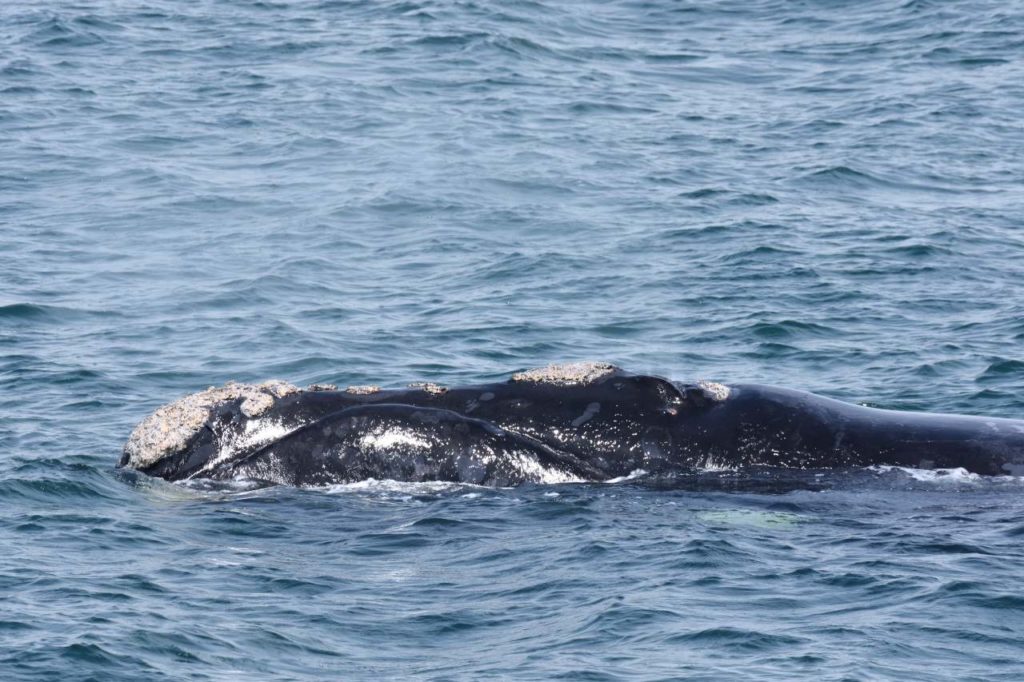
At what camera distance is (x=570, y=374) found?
15062 mm

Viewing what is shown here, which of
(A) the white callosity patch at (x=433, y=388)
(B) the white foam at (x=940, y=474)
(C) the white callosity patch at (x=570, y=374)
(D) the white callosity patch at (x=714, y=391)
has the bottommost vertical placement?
(B) the white foam at (x=940, y=474)

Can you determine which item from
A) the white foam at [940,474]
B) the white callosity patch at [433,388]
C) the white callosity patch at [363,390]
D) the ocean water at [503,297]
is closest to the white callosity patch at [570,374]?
the white callosity patch at [433,388]

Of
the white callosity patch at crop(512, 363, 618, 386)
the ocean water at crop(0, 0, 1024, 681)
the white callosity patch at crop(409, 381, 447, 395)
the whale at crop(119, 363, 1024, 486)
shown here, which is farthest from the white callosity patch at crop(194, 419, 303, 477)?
the white callosity patch at crop(512, 363, 618, 386)

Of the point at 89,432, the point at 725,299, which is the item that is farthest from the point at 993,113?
the point at 89,432

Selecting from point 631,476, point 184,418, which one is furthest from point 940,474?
point 184,418

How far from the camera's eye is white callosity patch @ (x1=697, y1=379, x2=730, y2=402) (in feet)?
49.1

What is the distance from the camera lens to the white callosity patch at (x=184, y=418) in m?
15.0

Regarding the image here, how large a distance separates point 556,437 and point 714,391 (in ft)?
4.66

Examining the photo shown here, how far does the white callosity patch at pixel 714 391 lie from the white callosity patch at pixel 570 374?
30.0 inches

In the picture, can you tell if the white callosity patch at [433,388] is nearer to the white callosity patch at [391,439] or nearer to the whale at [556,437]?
Answer: the whale at [556,437]

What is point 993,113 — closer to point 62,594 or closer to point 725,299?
point 725,299

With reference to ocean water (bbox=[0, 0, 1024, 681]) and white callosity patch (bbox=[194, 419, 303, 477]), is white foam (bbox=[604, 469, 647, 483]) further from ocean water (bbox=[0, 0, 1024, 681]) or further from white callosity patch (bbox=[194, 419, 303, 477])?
white callosity patch (bbox=[194, 419, 303, 477])

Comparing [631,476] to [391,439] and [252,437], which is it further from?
[252,437]

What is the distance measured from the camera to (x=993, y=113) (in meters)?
35.6
